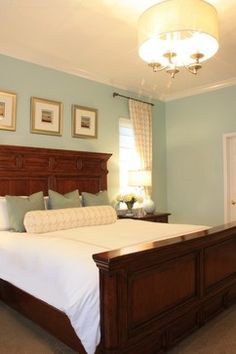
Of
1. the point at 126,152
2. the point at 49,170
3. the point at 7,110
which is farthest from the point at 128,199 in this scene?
the point at 7,110

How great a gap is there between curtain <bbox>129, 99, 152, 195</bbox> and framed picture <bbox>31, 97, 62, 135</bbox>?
1417 millimetres

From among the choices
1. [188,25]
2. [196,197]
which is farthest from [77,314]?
[196,197]

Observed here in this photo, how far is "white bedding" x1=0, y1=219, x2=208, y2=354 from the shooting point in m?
1.77

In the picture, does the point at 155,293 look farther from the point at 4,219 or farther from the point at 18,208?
the point at 4,219

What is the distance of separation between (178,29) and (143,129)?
9.71 feet

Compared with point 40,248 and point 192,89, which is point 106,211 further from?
point 192,89

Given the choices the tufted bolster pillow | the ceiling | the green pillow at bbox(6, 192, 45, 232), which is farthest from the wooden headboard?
the ceiling

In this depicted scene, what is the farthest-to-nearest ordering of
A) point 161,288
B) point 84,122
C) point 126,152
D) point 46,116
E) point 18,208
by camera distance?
point 126,152 < point 84,122 < point 46,116 < point 18,208 < point 161,288

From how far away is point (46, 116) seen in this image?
3982 mm

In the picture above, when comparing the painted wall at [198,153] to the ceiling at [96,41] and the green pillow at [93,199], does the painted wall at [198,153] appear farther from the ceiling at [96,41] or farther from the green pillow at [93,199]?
the green pillow at [93,199]

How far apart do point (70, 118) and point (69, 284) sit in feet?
9.42

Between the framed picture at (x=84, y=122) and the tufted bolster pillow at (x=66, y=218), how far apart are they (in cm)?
135

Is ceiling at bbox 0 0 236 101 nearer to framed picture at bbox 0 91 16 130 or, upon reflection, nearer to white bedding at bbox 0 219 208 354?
framed picture at bbox 0 91 16 130

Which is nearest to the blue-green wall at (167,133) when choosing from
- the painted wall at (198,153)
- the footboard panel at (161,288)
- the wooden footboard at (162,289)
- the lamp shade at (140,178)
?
the painted wall at (198,153)
